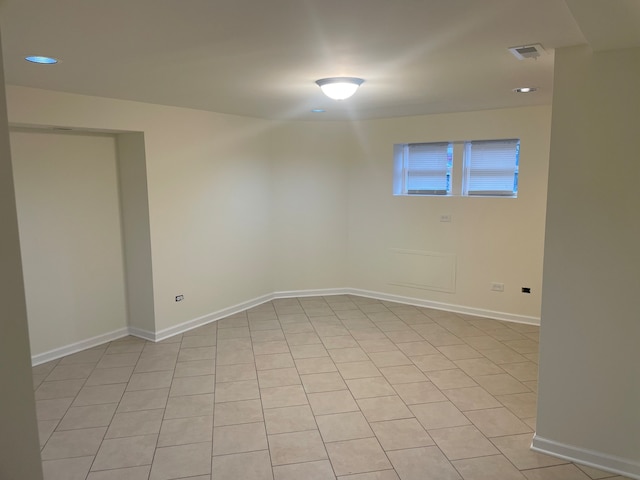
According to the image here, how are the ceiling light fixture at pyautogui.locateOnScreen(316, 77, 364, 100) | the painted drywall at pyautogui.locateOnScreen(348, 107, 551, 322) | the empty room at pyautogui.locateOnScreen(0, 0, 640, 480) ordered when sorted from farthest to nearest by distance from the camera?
the painted drywall at pyautogui.locateOnScreen(348, 107, 551, 322) < the ceiling light fixture at pyautogui.locateOnScreen(316, 77, 364, 100) < the empty room at pyautogui.locateOnScreen(0, 0, 640, 480)

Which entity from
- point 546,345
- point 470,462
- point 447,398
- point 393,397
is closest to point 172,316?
point 393,397

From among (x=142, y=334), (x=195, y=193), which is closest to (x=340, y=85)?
(x=195, y=193)

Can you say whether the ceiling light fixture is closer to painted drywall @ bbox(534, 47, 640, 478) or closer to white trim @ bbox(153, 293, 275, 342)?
painted drywall @ bbox(534, 47, 640, 478)

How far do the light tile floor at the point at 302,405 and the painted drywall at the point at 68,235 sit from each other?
0.36m

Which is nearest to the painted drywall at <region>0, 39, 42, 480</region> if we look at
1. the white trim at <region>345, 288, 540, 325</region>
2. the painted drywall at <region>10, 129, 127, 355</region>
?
the painted drywall at <region>10, 129, 127, 355</region>

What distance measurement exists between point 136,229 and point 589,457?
14.1ft

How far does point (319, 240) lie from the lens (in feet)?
20.8

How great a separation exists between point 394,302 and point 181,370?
3061mm

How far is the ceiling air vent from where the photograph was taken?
2469 mm

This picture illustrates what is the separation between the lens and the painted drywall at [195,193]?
13.4 feet

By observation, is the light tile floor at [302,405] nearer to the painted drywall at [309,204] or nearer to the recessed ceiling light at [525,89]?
the painted drywall at [309,204]

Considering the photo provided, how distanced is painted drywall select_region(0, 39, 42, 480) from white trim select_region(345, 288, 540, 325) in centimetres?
505

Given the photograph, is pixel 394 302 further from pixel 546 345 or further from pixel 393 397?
pixel 546 345

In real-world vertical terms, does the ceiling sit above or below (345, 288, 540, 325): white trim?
above
